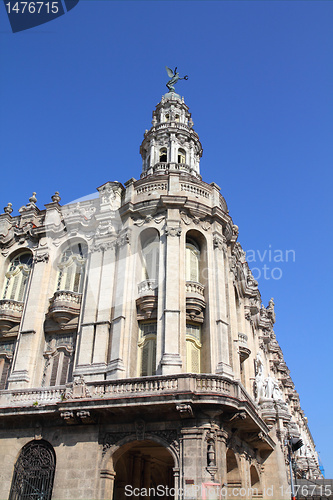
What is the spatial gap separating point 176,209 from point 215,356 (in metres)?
8.67

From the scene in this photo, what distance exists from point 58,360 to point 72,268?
5766mm

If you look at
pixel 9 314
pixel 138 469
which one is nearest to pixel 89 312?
pixel 9 314

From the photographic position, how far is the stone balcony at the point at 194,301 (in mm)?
24016

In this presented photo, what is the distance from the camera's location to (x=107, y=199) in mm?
28922

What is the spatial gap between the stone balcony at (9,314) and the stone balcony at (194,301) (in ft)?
33.1

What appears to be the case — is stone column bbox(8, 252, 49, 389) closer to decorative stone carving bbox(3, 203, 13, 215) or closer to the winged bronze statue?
decorative stone carving bbox(3, 203, 13, 215)

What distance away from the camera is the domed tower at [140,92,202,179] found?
3484 cm

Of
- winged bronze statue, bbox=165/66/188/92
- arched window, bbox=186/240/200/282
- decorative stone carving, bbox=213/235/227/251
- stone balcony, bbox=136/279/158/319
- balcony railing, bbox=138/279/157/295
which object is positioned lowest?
stone balcony, bbox=136/279/158/319

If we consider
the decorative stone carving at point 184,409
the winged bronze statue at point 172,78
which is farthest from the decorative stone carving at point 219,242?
the winged bronze statue at point 172,78

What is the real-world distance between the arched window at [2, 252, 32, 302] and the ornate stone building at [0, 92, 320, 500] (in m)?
0.09

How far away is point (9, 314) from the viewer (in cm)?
2653

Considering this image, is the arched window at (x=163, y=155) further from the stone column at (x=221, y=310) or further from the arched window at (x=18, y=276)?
the arched window at (x=18, y=276)

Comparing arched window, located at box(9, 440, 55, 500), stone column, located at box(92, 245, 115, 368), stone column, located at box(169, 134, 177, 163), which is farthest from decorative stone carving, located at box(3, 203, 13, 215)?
arched window, located at box(9, 440, 55, 500)

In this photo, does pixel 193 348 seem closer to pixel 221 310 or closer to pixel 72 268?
pixel 221 310
